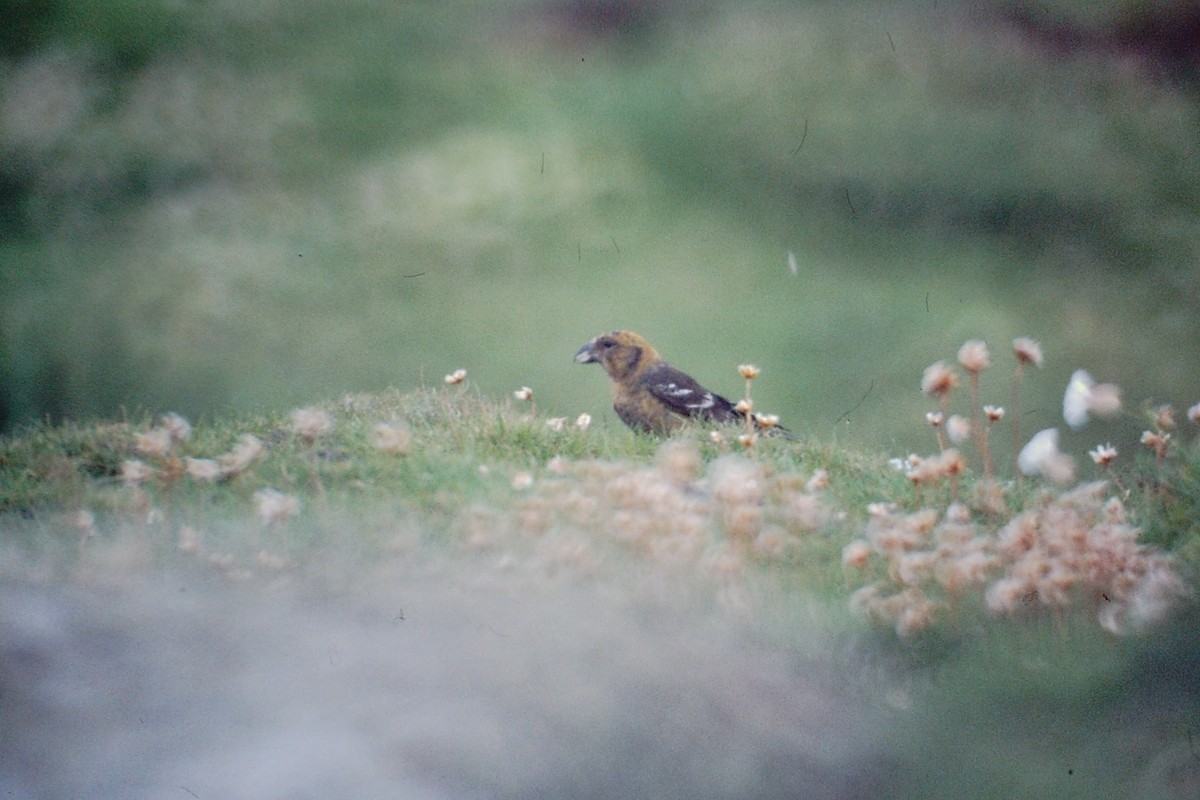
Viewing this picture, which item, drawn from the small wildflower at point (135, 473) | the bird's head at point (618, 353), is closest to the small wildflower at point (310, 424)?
the small wildflower at point (135, 473)

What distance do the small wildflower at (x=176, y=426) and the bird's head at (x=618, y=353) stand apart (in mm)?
1153

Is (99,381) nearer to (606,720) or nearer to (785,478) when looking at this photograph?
(606,720)

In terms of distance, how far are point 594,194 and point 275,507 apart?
4.27ft

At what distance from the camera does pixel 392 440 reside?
9.64 ft

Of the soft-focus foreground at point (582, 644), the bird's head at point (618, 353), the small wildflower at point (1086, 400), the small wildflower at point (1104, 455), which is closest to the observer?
the soft-focus foreground at point (582, 644)

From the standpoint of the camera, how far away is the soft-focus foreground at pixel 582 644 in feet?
8.66

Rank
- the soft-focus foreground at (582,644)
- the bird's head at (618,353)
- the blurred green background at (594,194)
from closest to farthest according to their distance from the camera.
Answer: the soft-focus foreground at (582,644) < the blurred green background at (594,194) < the bird's head at (618,353)

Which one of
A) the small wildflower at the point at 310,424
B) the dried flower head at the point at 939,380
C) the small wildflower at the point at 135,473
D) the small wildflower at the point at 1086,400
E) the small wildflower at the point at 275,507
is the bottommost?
the small wildflower at the point at 275,507

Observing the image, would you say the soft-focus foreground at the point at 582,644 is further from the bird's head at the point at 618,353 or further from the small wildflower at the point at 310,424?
the bird's head at the point at 618,353

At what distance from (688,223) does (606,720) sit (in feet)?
4.78

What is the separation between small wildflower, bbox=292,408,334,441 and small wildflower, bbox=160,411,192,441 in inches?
11.2

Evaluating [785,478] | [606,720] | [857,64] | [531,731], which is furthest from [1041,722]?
[857,64]

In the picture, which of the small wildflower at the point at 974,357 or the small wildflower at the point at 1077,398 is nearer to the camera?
the small wildflower at the point at 974,357

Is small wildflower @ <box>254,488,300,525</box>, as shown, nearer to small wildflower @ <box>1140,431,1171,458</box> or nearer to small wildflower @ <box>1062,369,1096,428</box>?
small wildflower @ <box>1062,369,1096,428</box>
